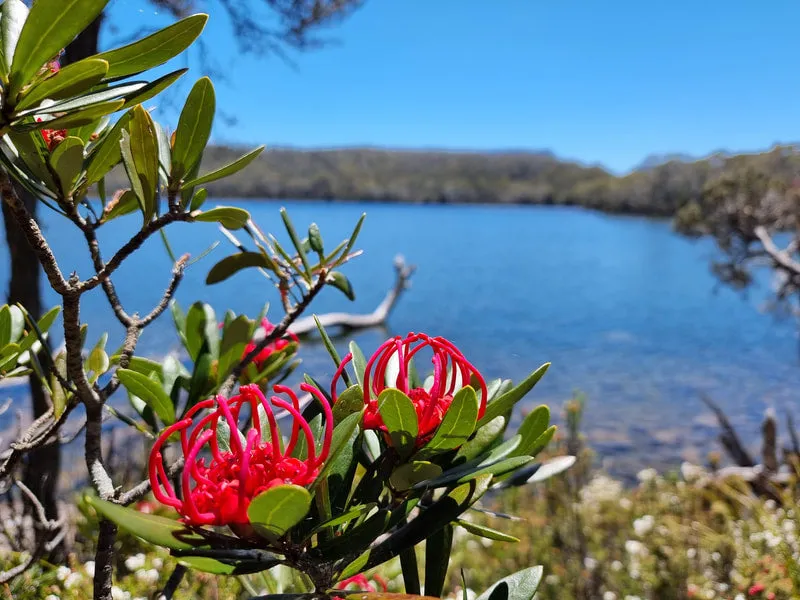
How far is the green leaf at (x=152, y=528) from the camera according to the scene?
1.15 ft

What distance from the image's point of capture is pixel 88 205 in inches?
26.4

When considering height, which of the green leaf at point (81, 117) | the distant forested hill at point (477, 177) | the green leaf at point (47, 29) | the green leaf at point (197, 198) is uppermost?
the distant forested hill at point (477, 177)

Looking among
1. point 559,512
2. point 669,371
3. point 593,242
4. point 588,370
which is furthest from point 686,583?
point 593,242

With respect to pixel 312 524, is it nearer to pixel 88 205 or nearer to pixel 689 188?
pixel 88 205

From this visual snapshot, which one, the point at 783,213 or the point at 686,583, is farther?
the point at 783,213

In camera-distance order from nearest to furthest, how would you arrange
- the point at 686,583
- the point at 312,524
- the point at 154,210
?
the point at 312,524
the point at 154,210
the point at 686,583

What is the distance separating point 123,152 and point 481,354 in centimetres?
776

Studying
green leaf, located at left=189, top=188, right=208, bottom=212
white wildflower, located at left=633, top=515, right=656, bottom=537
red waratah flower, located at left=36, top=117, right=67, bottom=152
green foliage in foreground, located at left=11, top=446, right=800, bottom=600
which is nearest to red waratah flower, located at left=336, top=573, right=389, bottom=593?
green foliage in foreground, located at left=11, top=446, right=800, bottom=600

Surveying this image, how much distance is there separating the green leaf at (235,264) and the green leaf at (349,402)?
1.25 ft

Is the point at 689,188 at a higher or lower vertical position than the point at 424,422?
higher

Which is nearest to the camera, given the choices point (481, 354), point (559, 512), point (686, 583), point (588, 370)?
point (686, 583)

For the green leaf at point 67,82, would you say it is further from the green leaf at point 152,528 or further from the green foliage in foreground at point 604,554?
the green foliage in foreground at point 604,554

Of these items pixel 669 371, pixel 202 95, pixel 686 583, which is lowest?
pixel 669 371

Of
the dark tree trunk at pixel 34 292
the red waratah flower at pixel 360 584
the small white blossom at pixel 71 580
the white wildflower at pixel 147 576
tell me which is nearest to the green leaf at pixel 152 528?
the red waratah flower at pixel 360 584
